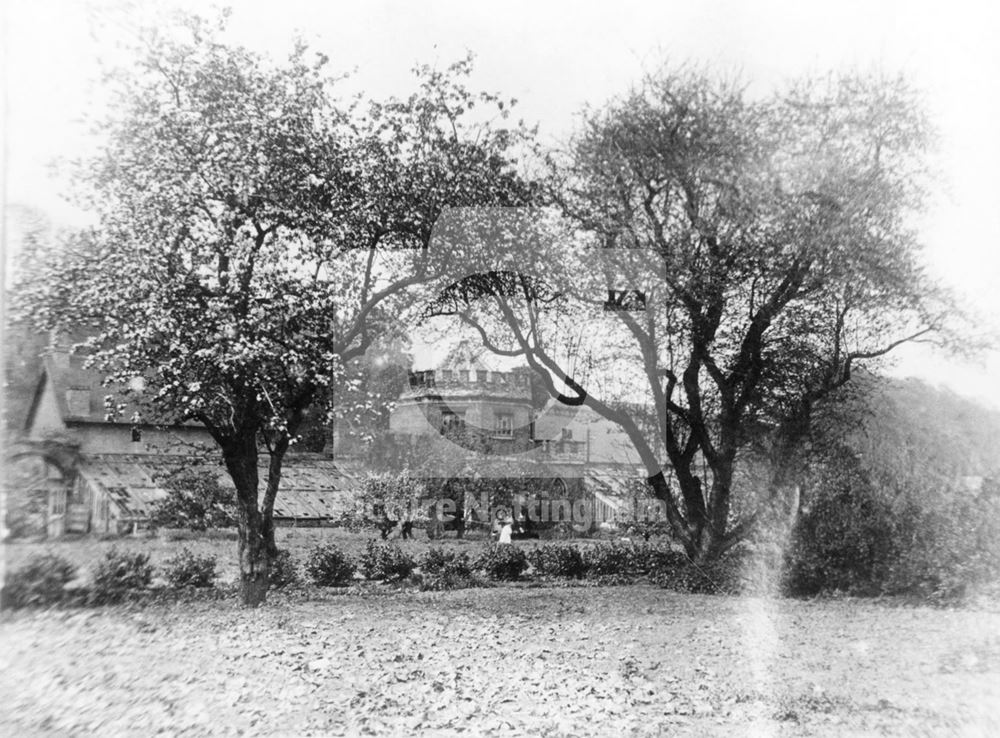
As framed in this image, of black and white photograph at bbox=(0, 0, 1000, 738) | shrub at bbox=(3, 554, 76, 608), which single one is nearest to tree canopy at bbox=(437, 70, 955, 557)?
→ black and white photograph at bbox=(0, 0, 1000, 738)

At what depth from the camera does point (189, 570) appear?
15.9 feet

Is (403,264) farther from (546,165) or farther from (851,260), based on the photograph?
(851,260)

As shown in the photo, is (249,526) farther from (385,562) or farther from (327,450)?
(385,562)

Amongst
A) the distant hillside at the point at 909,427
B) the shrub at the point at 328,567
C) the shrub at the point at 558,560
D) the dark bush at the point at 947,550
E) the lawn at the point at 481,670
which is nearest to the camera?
the lawn at the point at 481,670

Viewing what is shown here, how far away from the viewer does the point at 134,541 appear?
4.86 metres

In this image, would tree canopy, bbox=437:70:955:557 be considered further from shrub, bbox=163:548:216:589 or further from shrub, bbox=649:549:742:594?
shrub, bbox=163:548:216:589

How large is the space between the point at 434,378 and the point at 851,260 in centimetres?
275

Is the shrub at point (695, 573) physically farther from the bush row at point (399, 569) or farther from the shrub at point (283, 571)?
the shrub at point (283, 571)

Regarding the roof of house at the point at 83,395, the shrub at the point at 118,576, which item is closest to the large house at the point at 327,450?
the roof of house at the point at 83,395

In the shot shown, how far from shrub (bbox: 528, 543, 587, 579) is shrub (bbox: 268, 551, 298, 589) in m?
1.41

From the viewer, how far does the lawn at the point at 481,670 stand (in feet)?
13.6

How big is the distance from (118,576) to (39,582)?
0.42 meters

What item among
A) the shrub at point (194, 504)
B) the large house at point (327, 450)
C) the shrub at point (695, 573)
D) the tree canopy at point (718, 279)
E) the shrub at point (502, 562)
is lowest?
the shrub at point (695, 573)

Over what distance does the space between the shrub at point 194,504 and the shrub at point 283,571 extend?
35 cm
